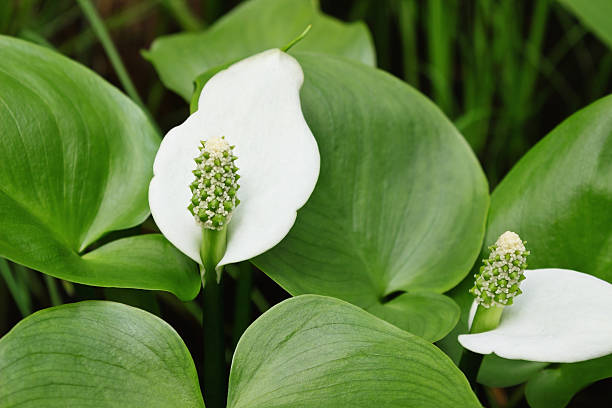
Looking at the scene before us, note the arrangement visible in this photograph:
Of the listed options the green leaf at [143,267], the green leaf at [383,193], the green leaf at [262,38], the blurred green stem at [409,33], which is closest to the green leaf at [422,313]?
the green leaf at [383,193]

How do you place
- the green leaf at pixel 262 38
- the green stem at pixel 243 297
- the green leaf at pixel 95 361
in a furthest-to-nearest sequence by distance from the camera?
the green leaf at pixel 262 38, the green stem at pixel 243 297, the green leaf at pixel 95 361

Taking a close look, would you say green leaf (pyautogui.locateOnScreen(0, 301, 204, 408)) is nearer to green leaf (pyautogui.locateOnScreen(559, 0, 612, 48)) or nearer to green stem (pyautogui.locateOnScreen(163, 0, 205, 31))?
green leaf (pyautogui.locateOnScreen(559, 0, 612, 48))

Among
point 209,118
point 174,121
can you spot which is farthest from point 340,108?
point 174,121

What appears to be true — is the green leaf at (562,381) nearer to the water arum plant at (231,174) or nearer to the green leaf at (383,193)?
the green leaf at (383,193)

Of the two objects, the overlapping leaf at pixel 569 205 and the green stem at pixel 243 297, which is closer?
the overlapping leaf at pixel 569 205

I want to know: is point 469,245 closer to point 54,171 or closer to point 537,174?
point 537,174

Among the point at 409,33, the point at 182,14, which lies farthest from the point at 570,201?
the point at 182,14

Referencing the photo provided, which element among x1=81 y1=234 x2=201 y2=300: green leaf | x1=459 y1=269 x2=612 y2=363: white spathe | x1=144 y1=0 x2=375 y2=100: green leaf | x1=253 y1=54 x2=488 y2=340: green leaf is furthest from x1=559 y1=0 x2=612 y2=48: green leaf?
x1=81 y1=234 x2=201 y2=300: green leaf
